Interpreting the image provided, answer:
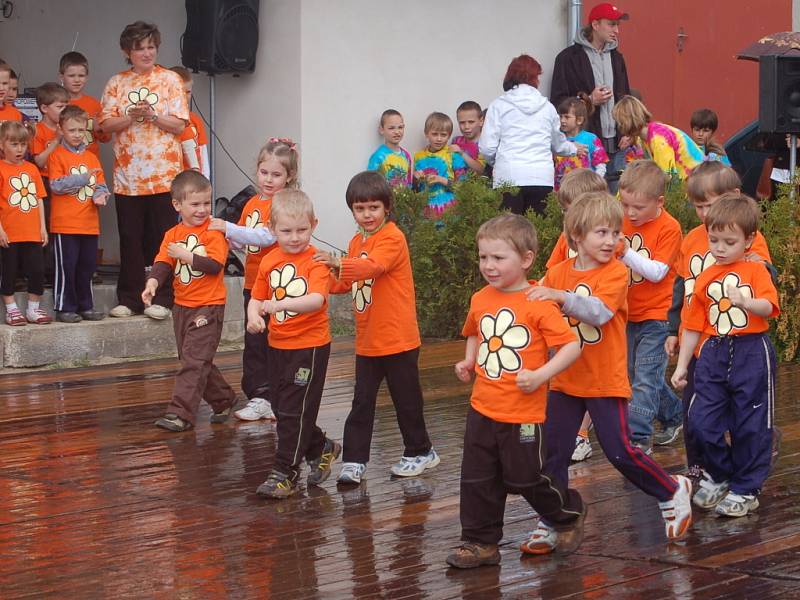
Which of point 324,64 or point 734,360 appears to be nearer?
point 734,360

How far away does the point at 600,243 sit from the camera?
5.16 m

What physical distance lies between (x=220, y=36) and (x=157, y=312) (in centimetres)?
245

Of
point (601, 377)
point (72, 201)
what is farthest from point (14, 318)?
point (601, 377)

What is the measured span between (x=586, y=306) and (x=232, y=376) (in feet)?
15.2

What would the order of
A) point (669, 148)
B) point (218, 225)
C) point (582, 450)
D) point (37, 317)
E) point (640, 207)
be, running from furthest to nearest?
1. point (669, 148)
2. point (37, 317)
3. point (218, 225)
4. point (582, 450)
5. point (640, 207)

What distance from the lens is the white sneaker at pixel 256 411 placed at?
777 centimetres

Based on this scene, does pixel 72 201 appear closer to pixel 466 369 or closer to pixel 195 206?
pixel 195 206

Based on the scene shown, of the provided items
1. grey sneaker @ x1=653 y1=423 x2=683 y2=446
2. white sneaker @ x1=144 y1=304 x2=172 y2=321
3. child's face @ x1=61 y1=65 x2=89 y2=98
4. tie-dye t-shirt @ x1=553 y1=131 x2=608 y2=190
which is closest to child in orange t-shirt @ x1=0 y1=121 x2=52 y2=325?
white sneaker @ x1=144 y1=304 x2=172 y2=321

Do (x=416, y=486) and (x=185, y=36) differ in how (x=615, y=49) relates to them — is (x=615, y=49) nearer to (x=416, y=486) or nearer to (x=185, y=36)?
(x=185, y=36)

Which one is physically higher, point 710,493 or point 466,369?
point 466,369

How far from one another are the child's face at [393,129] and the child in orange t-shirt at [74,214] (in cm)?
275

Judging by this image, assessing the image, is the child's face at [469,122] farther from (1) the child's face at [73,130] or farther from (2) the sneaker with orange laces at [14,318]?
(2) the sneaker with orange laces at [14,318]

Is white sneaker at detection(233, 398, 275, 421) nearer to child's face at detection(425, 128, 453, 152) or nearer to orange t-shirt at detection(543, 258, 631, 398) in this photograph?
orange t-shirt at detection(543, 258, 631, 398)

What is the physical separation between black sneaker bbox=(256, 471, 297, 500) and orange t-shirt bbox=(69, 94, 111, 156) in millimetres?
5089
